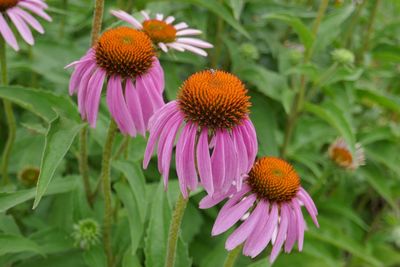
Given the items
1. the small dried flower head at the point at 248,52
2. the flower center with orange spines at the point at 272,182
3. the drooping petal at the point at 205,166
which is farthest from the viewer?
the small dried flower head at the point at 248,52

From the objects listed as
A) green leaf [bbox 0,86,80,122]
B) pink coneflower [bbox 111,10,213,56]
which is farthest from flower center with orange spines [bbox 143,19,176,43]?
green leaf [bbox 0,86,80,122]

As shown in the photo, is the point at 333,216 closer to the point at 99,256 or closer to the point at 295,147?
the point at 295,147

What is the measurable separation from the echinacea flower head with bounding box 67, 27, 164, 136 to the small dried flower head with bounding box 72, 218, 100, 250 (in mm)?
362

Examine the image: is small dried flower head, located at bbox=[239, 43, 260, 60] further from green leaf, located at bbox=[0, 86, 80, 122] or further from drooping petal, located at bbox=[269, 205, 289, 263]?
drooping petal, located at bbox=[269, 205, 289, 263]

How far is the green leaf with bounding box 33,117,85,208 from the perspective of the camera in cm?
90

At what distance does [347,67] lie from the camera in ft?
5.59

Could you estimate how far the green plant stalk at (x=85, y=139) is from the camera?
1124 millimetres

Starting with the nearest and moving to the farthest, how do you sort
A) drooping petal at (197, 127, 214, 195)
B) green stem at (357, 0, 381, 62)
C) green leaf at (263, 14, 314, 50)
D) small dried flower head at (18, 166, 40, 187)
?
drooping petal at (197, 127, 214, 195), small dried flower head at (18, 166, 40, 187), green leaf at (263, 14, 314, 50), green stem at (357, 0, 381, 62)

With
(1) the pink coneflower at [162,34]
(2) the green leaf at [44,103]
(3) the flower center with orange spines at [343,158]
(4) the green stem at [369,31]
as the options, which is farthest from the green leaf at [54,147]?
(4) the green stem at [369,31]

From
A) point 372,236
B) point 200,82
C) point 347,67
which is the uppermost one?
point 200,82

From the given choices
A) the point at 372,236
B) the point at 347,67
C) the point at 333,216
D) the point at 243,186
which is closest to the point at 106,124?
the point at 243,186

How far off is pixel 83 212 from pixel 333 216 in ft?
4.27

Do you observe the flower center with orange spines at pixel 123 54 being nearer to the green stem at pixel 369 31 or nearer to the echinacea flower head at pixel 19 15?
the echinacea flower head at pixel 19 15

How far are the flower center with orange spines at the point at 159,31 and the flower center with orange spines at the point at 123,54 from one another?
0.69 feet
